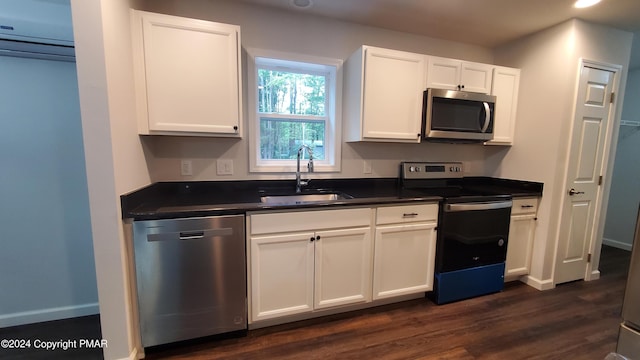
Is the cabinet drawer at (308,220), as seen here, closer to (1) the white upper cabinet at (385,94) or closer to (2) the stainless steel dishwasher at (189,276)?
(2) the stainless steel dishwasher at (189,276)

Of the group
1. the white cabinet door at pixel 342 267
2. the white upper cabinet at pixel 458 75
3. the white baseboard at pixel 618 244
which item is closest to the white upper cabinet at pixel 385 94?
the white upper cabinet at pixel 458 75

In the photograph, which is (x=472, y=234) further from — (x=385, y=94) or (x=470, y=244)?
(x=385, y=94)

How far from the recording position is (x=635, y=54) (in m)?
3.00

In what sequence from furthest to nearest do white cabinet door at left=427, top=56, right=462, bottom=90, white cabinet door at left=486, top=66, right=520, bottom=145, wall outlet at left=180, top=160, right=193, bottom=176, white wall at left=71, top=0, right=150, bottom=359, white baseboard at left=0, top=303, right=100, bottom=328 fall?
white cabinet door at left=486, top=66, right=520, bottom=145, white cabinet door at left=427, top=56, right=462, bottom=90, wall outlet at left=180, top=160, right=193, bottom=176, white baseboard at left=0, top=303, right=100, bottom=328, white wall at left=71, top=0, right=150, bottom=359

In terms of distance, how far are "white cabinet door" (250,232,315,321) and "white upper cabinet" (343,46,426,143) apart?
103cm

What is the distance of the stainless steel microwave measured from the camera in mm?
2312

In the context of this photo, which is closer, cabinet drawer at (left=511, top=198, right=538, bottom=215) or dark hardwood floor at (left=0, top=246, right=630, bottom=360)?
dark hardwood floor at (left=0, top=246, right=630, bottom=360)

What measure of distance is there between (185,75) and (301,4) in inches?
41.0

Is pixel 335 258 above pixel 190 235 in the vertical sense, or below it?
below

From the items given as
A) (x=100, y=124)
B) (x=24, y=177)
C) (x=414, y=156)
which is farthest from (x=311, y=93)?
(x=24, y=177)

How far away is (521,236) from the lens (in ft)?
8.35

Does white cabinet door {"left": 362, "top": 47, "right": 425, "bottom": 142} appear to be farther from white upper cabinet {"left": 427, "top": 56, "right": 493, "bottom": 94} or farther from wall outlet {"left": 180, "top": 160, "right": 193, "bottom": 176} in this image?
wall outlet {"left": 180, "top": 160, "right": 193, "bottom": 176}

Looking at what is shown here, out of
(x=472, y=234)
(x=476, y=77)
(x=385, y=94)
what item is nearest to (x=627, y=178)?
(x=476, y=77)

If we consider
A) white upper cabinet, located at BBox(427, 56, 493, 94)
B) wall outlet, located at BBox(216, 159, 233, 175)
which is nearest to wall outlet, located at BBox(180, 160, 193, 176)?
wall outlet, located at BBox(216, 159, 233, 175)
